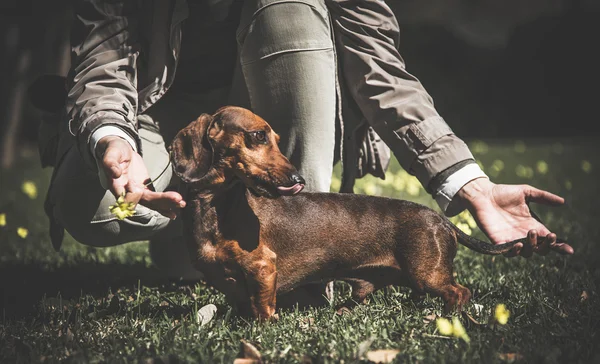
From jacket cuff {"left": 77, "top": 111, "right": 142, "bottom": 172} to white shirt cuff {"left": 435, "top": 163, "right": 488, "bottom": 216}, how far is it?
1.33 metres

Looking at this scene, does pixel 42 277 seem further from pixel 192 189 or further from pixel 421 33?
pixel 421 33

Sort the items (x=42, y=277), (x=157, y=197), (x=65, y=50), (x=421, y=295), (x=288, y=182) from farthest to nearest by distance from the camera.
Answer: (x=65, y=50)
(x=42, y=277)
(x=421, y=295)
(x=288, y=182)
(x=157, y=197)

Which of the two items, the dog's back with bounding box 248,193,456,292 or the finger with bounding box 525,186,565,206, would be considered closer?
the finger with bounding box 525,186,565,206

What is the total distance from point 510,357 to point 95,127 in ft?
5.86

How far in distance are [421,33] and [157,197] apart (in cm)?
1586

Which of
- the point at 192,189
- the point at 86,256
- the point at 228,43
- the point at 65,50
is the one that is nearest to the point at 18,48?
the point at 65,50

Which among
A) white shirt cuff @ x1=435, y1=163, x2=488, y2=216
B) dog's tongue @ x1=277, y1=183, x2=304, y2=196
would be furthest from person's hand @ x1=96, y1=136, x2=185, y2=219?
white shirt cuff @ x1=435, y1=163, x2=488, y2=216

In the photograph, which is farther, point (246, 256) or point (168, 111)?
point (168, 111)

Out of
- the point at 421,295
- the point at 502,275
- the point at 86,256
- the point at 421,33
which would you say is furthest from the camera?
the point at 421,33

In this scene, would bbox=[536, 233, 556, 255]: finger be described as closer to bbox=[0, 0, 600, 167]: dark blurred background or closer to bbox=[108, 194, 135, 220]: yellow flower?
bbox=[108, 194, 135, 220]: yellow flower

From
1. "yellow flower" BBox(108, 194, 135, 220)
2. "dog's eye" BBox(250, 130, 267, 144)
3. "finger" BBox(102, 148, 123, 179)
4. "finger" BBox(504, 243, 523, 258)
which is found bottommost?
"finger" BBox(504, 243, 523, 258)

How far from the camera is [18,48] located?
41.5ft

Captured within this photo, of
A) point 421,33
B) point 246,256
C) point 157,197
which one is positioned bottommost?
point 421,33

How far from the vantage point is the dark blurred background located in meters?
15.9
